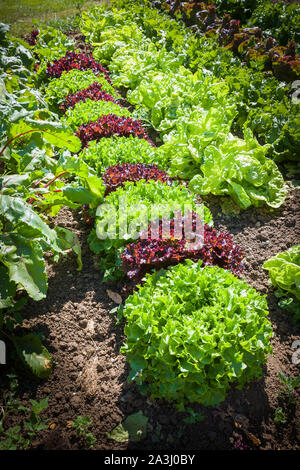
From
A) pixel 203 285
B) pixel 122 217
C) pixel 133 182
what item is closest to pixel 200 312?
pixel 203 285

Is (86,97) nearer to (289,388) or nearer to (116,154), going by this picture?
(116,154)

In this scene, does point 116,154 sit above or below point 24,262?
above

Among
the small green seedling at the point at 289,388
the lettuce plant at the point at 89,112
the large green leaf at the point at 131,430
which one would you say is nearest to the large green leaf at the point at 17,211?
the large green leaf at the point at 131,430

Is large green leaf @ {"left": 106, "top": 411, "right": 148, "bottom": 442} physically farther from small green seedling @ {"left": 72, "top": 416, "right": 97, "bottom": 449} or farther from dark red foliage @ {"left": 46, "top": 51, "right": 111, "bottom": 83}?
dark red foliage @ {"left": 46, "top": 51, "right": 111, "bottom": 83}

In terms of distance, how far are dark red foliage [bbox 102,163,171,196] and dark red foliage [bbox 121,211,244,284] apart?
0.67m

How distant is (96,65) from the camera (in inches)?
228

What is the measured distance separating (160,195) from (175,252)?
60 centimetres

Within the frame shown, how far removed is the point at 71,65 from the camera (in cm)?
563

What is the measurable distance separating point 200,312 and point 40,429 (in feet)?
4.08

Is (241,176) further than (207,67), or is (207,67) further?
(207,67)

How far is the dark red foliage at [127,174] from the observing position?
324 centimetres

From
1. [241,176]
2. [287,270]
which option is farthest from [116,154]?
[287,270]

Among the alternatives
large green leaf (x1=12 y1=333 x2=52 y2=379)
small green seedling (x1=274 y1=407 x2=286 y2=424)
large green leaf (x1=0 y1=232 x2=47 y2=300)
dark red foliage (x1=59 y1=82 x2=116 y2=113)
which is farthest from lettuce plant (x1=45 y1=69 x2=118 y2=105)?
small green seedling (x1=274 y1=407 x2=286 y2=424)

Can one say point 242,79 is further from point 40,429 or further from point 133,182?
point 40,429
